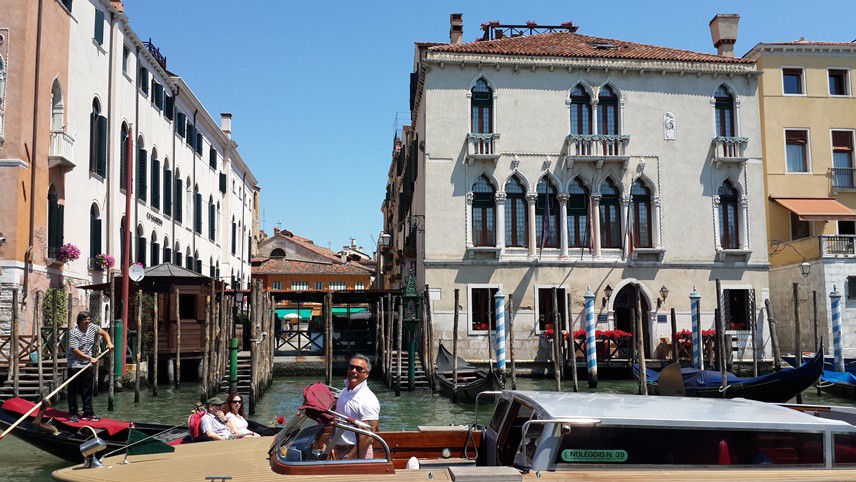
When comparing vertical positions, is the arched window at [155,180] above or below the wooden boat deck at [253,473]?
above

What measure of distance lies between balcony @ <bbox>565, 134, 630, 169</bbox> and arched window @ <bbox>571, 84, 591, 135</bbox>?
43 cm

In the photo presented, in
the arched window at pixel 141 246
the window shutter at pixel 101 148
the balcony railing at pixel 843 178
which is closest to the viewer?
the window shutter at pixel 101 148

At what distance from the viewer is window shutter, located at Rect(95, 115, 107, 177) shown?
1830 centimetres

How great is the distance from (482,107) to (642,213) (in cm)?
504

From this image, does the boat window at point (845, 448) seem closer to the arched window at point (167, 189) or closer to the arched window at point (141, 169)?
the arched window at point (141, 169)

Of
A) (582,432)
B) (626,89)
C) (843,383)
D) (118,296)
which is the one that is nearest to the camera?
(582,432)

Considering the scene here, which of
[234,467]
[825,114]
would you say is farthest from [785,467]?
[825,114]

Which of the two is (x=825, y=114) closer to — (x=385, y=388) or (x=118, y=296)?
(x=385, y=388)

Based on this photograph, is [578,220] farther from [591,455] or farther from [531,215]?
[591,455]

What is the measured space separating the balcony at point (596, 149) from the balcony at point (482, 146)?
1.91m

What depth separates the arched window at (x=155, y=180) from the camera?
74.4 feet

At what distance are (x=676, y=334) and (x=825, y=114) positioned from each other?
→ 8.06 meters

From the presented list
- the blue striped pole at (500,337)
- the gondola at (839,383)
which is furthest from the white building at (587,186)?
the gondola at (839,383)

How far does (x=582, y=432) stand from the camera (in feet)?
13.8
